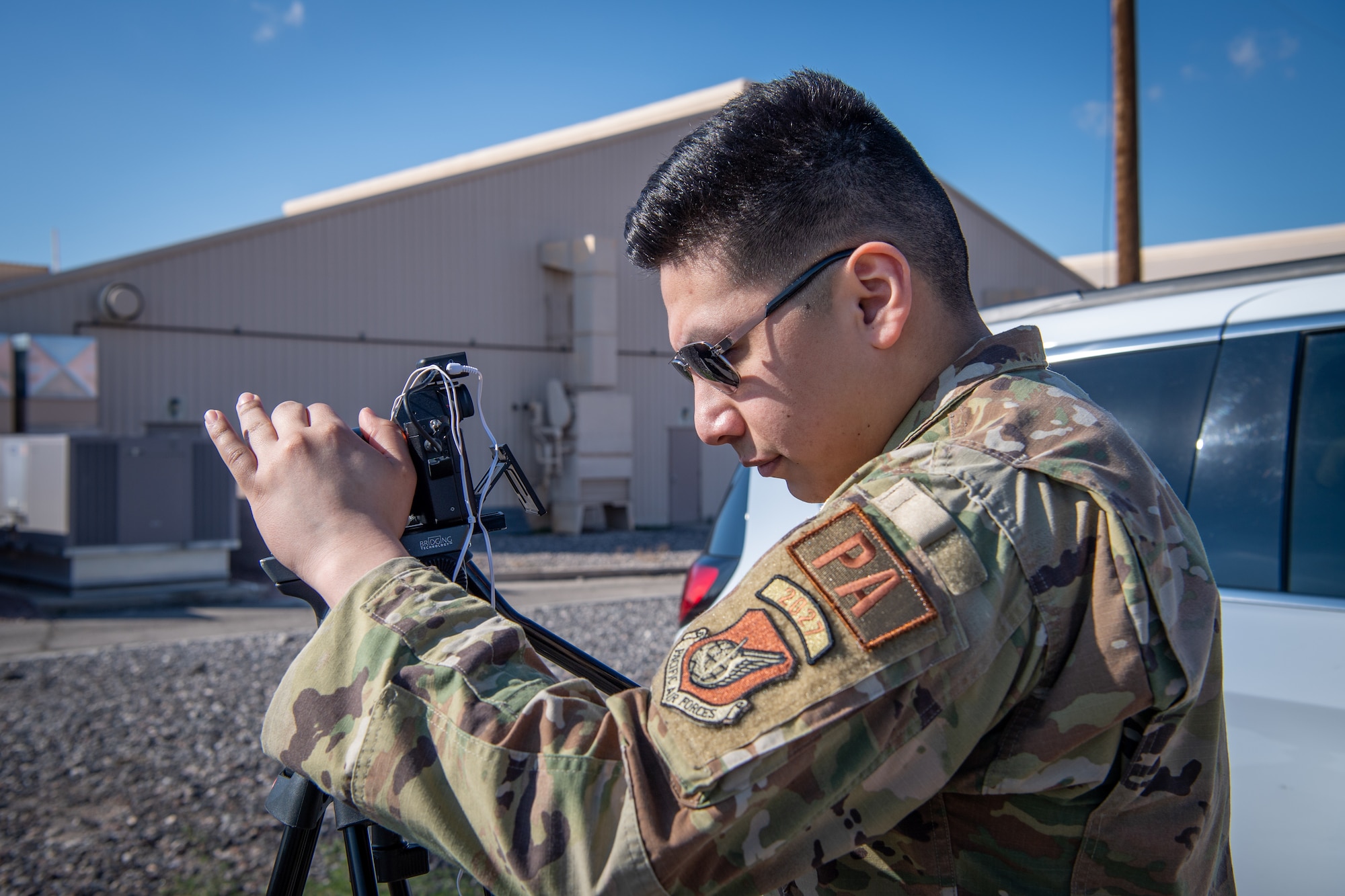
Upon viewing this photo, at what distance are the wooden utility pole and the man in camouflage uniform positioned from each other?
1007 centimetres

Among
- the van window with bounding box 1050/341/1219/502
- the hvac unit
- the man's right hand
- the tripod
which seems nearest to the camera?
the man's right hand

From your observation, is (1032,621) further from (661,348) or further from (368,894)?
(661,348)

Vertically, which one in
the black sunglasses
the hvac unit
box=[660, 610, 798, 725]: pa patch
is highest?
the black sunglasses

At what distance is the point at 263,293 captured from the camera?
575 inches

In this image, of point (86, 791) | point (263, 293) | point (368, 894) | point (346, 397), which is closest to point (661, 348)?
point (346, 397)

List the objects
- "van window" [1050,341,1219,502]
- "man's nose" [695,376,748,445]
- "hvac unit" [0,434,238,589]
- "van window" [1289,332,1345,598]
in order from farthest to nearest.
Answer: "hvac unit" [0,434,238,589], "van window" [1050,341,1219,502], "van window" [1289,332,1345,598], "man's nose" [695,376,748,445]

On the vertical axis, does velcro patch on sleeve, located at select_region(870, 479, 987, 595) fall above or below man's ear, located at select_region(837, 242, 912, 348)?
below

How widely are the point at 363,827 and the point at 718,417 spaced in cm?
80

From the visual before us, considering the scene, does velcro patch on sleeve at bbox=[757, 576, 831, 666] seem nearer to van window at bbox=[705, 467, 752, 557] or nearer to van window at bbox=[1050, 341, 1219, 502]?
van window at bbox=[1050, 341, 1219, 502]

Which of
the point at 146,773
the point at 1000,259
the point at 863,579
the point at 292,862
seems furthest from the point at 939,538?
the point at 1000,259

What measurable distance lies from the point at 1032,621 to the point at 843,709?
214 millimetres

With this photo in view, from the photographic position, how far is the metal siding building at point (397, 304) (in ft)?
44.3

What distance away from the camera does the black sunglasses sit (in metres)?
1.10

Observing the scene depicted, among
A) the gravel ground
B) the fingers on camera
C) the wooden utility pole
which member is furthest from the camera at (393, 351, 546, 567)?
the wooden utility pole
